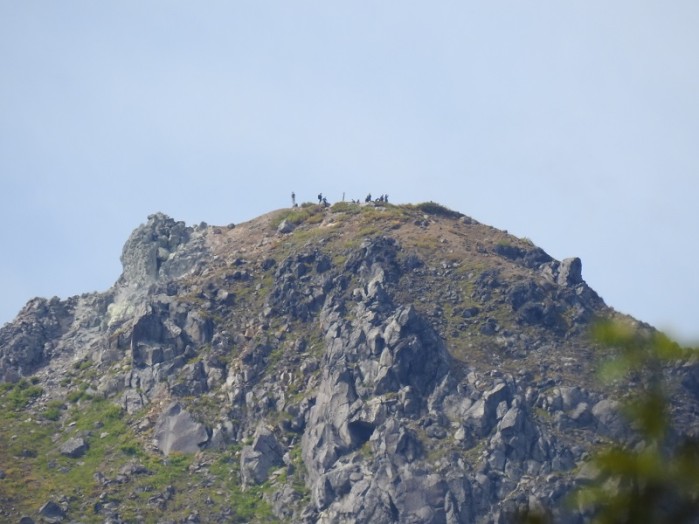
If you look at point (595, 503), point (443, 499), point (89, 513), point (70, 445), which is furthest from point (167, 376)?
point (595, 503)

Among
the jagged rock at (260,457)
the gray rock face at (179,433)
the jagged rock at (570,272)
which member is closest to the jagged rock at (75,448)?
the gray rock face at (179,433)

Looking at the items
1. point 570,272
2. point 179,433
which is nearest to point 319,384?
point 179,433

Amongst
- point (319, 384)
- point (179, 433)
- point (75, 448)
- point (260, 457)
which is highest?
point (319, 384)

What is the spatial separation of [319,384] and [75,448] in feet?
73.1

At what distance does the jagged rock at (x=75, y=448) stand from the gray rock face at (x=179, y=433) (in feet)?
21.8

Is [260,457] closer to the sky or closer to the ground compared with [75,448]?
closer to the ground

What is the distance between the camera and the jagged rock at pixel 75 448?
4786 inches

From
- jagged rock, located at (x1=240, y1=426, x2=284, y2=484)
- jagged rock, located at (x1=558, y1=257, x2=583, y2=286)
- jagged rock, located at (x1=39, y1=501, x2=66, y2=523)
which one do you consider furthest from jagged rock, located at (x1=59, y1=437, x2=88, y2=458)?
jagged rock, located at (x1=558, y1=257, x2=583, y2=286)

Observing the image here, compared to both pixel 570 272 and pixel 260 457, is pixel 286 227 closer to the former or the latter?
pixel 570 272

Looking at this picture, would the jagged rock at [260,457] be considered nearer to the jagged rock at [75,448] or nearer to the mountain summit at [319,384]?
the mountain summit at [319,384]

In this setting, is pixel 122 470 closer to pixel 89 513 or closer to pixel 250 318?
pixel 89 513

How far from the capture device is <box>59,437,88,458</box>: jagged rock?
122 m

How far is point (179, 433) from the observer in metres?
119

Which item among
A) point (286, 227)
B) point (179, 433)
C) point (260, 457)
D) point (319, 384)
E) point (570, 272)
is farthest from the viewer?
point (286, 227)
